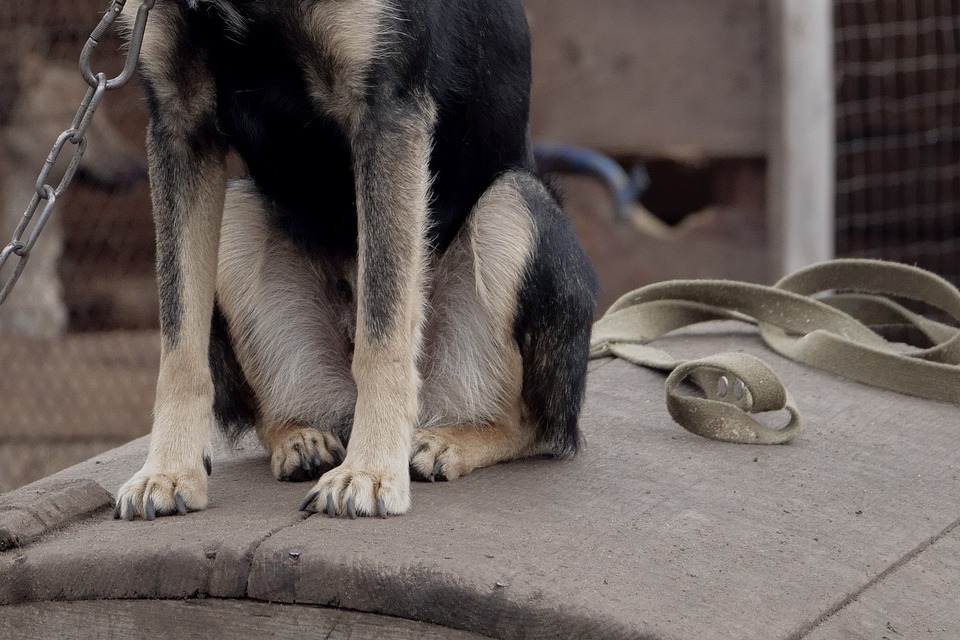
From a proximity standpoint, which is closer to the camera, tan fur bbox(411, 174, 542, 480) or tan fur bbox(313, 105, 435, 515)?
tan fur bbox(313, 105, 435, 515)

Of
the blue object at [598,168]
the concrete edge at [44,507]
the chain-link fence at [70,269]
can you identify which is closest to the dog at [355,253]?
the concrete edge at [44,507]

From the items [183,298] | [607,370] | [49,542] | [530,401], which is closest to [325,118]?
[183,298]

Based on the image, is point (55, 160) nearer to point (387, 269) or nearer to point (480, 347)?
point (387, 269)

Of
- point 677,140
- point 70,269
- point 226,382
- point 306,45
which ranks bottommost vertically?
point 70,269

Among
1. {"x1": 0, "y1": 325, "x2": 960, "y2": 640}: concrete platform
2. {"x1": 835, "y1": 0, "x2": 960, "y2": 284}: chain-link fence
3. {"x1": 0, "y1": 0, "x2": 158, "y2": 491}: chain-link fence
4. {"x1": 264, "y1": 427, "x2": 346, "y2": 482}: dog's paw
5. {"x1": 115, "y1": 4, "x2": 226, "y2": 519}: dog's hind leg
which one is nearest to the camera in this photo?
{"x1": 0, "y1": 325, "x2": 960, "y2": 640}: concrete platform

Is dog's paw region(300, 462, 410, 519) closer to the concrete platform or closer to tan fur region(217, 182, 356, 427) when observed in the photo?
the concrete platform

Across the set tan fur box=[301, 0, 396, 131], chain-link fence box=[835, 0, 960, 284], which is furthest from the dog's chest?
chain-link fence box=[835, 0, 960, 284]

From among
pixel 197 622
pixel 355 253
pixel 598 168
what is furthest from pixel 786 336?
pixel 598 168

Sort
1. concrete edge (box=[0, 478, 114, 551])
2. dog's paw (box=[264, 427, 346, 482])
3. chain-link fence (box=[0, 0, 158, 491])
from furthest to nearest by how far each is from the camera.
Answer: chain-link fence (box=[0, 0, 158, 491]) < dog's paw (box=[264, 427, 346, 482]) < concrete edge (box=[0, 478, 114, 551])

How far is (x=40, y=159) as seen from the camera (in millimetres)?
7891

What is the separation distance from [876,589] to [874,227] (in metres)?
6.22

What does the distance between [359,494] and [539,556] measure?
1.58ft

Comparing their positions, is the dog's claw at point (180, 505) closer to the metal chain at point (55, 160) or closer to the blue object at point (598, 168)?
the metal chain at point (55, 160)

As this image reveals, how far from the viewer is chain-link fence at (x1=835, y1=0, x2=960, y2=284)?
7836 millimetres
